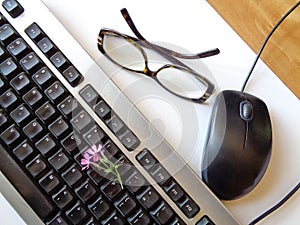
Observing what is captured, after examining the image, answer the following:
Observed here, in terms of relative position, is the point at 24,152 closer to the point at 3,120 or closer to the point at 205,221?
the point at 3,120

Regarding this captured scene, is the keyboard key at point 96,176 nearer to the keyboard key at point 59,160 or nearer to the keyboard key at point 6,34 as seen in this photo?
the keyboard key at point 59,160

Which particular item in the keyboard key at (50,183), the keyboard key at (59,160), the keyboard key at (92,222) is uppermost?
the keyboard key at (59,160)

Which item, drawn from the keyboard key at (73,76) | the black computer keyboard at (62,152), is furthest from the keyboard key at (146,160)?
the keyboard key at (73,76)

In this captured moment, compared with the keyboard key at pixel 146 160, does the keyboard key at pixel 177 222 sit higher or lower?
lower

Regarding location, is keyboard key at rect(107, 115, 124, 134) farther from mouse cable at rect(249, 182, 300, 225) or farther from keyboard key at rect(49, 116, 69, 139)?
mouse cable at rect(249, 182, 300, 225)

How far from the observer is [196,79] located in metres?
0.60

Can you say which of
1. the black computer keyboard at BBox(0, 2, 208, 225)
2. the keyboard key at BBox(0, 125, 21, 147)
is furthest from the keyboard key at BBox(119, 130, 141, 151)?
the keyboard key at BBox(0, 125, 21, 147)

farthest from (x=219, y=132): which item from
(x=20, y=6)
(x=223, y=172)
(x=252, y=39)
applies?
(x=20, y=6)

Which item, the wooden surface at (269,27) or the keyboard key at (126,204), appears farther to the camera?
the wooden surface at (269,27)

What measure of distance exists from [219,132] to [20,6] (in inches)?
9.8

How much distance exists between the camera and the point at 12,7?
55 centimetres

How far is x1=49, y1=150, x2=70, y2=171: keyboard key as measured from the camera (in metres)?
0.52

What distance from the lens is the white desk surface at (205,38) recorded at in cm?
59

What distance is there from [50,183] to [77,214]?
4 cm
